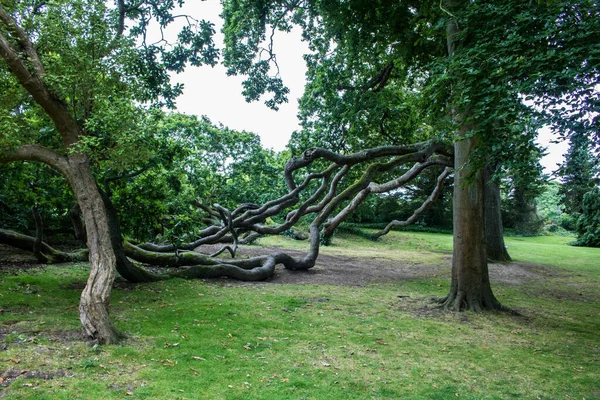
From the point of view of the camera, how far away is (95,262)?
5.35 meters

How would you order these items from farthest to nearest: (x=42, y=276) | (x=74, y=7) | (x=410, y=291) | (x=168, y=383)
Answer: (x=410, y=291)
(x=42, y=276)
(x=74, y=7)
(x=168, y=383)

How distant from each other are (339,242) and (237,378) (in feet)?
63.4

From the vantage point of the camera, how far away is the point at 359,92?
12.0 m

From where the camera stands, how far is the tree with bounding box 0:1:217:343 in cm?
534

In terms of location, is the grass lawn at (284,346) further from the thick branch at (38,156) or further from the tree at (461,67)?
the thick branch at (38,156)

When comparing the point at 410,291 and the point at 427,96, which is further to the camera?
the point at 410,291

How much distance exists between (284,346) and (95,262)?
276cm

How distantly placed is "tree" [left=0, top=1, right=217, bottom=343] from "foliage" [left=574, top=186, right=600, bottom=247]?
26171 mm

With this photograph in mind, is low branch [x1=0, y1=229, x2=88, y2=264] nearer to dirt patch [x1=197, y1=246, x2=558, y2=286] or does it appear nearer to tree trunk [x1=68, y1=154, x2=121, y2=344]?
dirt patch [x1=197, y1=246, x2=558, y2=286]

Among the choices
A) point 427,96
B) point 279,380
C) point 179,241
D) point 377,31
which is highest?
point 377,31

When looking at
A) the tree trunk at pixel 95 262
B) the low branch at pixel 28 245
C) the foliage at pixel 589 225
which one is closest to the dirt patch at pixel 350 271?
the low branch at pixel 28 245

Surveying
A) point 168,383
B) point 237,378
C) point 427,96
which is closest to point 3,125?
point 168,383

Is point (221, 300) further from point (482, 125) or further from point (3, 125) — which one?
point (482, 125)

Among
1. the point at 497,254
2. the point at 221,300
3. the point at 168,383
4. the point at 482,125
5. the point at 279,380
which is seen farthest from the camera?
the point at 497,254
